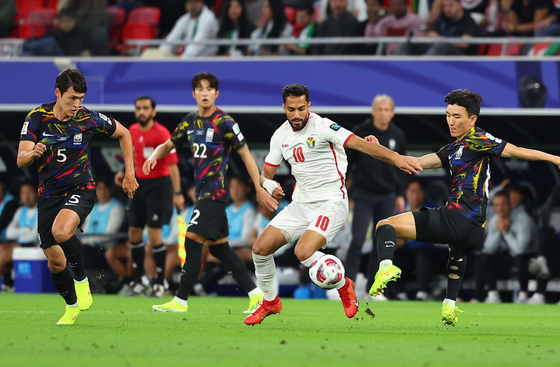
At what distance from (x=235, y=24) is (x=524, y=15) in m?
4.65

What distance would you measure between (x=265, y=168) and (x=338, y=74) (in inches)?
188

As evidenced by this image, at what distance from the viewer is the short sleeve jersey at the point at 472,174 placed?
6.71 m

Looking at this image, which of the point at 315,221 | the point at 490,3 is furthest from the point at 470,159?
the point at 490,3

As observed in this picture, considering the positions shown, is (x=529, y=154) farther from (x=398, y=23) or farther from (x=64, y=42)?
(x=64, y=42)

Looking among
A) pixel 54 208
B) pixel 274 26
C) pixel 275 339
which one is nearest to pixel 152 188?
pixel 274 26

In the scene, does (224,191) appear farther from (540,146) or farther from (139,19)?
(139,19)

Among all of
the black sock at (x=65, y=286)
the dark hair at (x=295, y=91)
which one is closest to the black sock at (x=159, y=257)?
the black sock at (x=65, y=286)

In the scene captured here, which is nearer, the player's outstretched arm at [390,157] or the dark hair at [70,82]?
the player's outstretched arm at [390,157]

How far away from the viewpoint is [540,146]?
12633 mm

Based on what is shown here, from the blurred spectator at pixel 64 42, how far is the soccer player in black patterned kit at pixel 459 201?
7.66 meters

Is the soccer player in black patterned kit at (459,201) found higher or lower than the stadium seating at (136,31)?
lower

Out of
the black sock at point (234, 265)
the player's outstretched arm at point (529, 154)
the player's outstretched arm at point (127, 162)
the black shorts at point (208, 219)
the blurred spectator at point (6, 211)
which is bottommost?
the blurred spectator at point (6, 211)

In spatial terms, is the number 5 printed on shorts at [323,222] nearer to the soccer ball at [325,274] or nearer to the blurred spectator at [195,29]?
the soccer ball at [325,274]

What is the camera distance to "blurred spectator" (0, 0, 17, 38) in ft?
47.9
